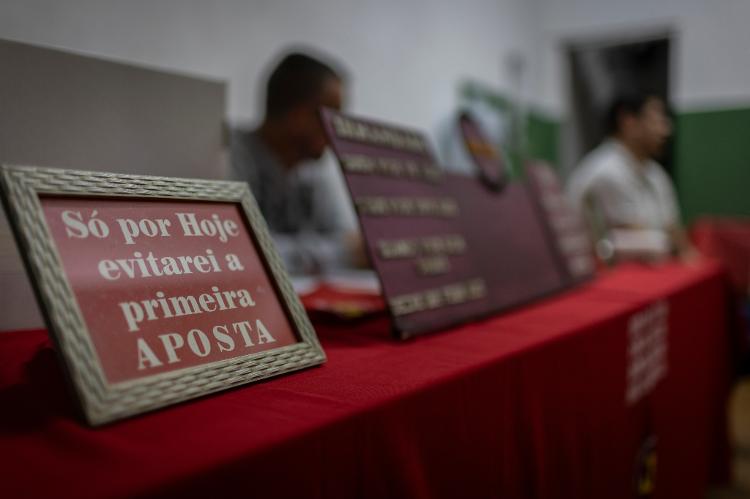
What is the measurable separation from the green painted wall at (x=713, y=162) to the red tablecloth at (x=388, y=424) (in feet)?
10.7

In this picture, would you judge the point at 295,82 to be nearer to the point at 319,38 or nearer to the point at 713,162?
the point at 319,38

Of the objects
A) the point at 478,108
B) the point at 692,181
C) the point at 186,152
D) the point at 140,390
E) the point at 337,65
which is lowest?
the point at 692,181

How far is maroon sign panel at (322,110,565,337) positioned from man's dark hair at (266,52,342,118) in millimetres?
976

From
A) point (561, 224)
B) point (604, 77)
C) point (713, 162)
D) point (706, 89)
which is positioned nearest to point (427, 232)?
point (561, 224)

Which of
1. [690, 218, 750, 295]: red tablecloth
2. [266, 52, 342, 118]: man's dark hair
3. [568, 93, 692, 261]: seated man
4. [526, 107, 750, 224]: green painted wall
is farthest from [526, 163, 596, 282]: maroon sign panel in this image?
[526, 107, 750, 224]: green painted wall

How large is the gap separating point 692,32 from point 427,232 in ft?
13.6

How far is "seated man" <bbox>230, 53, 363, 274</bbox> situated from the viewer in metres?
1.97

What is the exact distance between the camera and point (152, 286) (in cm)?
59

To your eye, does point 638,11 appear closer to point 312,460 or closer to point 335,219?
point 335,219

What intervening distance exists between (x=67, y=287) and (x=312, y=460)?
0.82ft

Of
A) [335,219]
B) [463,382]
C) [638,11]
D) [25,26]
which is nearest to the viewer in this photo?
[463,382]

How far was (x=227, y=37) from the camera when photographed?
245cm

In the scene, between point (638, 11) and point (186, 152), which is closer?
point (186, 152)

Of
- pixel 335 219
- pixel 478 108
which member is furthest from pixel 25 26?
pixel 478 108
